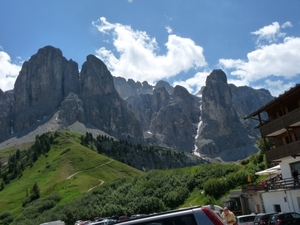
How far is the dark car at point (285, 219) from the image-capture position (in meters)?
22.6

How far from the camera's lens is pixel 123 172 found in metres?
132

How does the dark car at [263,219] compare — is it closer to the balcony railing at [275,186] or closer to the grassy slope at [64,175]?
the balcony railing at [275,186]

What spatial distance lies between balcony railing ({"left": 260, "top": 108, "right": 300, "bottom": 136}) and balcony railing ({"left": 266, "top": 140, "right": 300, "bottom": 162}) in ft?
6.81

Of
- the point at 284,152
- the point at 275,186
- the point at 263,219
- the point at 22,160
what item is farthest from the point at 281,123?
the point at 22,160

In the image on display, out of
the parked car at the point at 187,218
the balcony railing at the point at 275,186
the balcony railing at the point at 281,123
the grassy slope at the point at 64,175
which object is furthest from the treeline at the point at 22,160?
the parked car at the point at 187,218

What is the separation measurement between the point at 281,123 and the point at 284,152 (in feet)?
9.95

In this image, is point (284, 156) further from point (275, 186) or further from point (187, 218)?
point (187, 218)

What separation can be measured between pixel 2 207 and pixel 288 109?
324 ft

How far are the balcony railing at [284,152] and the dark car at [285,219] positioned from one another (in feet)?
27.1

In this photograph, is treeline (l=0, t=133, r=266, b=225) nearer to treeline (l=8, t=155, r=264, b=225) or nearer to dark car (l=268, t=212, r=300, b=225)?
treeline (l=8, t=155, r=264, b=225)

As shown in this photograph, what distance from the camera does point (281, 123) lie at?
3294 cm

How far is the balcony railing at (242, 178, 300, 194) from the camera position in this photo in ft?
97.7

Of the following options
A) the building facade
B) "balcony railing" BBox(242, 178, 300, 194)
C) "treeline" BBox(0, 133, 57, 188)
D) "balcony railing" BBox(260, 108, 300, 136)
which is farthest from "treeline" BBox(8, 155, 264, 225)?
"treeline" BBox(0, 133, 57, 188)

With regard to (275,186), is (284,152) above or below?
above
